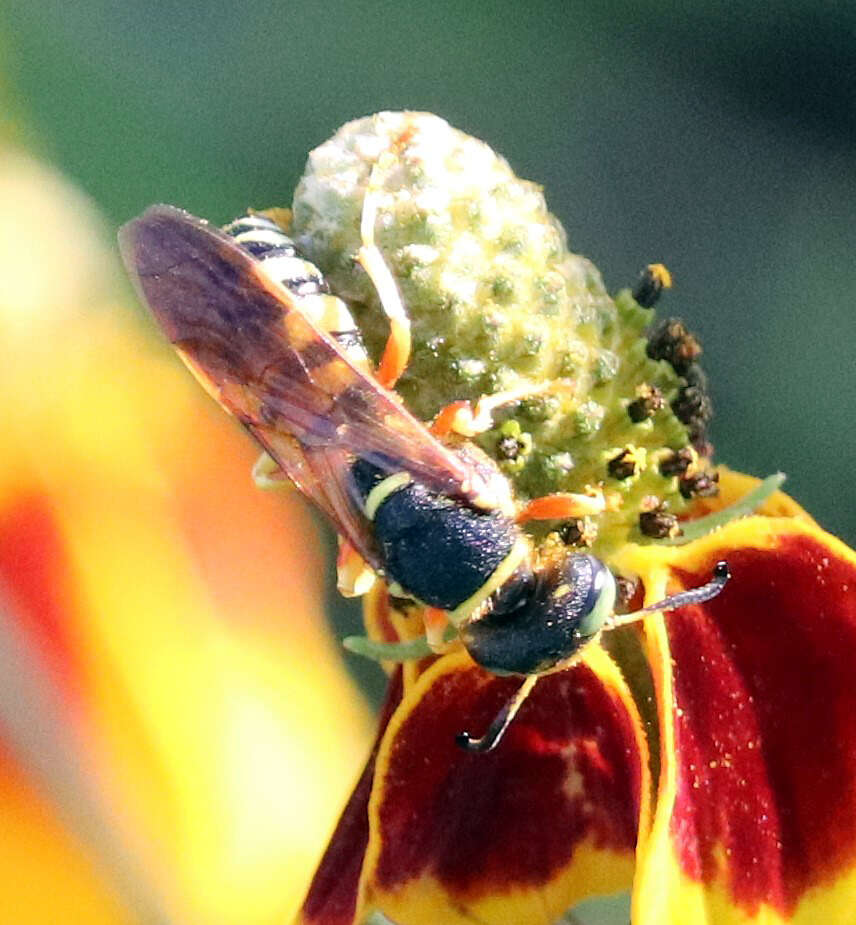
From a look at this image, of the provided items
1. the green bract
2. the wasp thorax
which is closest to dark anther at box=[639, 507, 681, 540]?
the green bract

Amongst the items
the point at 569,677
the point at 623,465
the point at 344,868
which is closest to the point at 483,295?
the point at 623,465

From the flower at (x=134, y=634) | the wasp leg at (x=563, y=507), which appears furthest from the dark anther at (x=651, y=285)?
the flower at (x=134, y=634)

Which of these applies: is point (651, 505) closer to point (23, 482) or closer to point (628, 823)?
point (628, 823)

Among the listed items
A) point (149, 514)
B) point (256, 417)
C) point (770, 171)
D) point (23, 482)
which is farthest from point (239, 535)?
point (770, 171)

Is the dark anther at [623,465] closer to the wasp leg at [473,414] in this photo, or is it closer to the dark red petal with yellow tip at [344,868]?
the wasp leg at [473,414]

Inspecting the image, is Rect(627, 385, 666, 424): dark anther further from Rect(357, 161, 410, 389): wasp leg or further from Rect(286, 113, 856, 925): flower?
Rect(357, 161, 410, 389): wasp leg

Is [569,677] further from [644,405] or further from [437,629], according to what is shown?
[644,405]

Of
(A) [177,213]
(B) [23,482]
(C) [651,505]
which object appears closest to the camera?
Answer: (A) [177,213]
